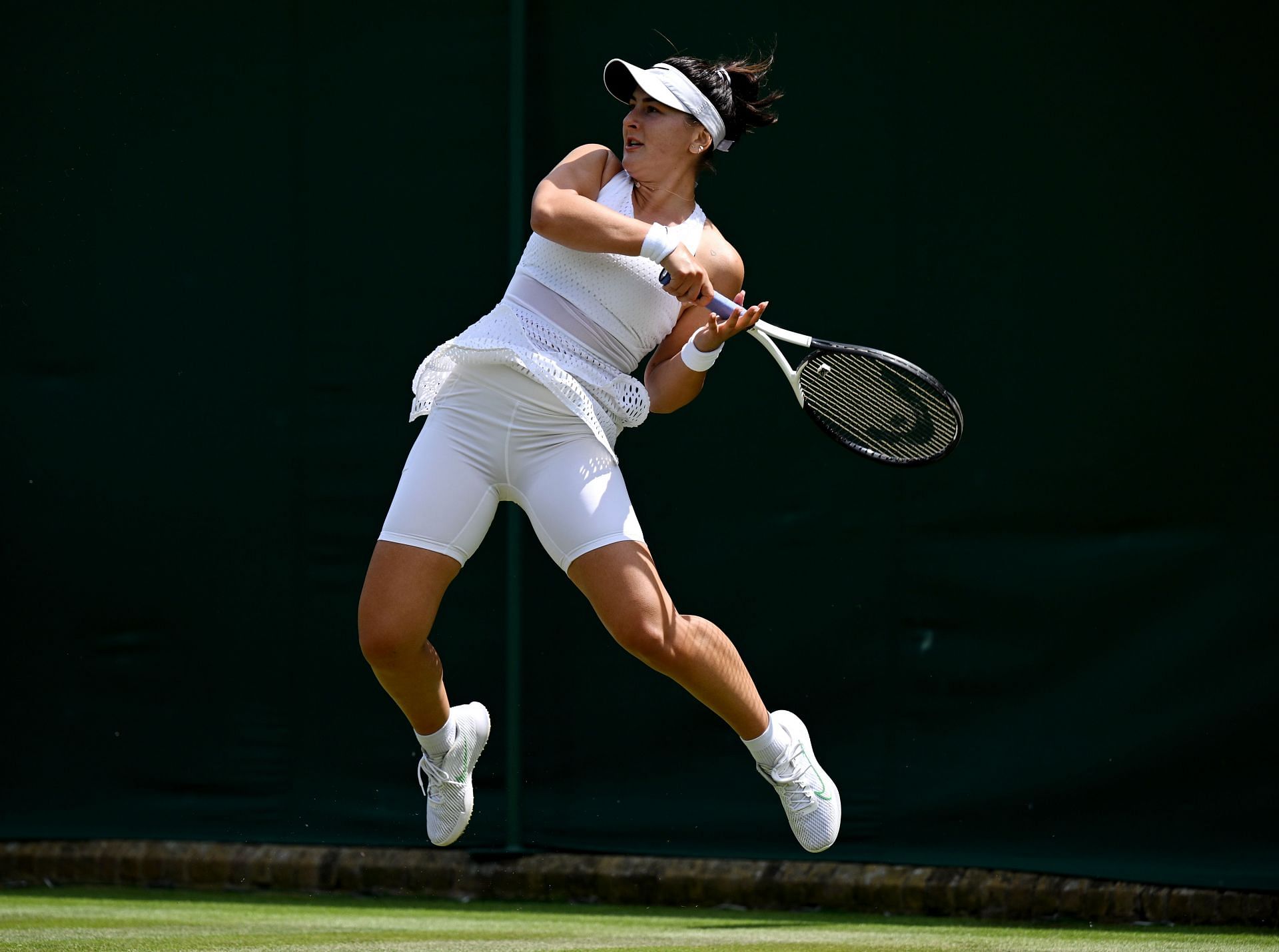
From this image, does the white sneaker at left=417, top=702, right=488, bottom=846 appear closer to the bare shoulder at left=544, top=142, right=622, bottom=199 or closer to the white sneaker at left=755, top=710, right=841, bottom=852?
the white sneaker at left=755, top=710, right=841, bottom=852

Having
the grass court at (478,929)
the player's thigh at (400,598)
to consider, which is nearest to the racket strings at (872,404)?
the player's thigh at (400,598)

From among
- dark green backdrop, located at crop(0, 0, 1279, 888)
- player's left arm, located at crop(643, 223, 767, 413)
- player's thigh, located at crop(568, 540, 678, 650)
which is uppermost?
player's left arm, located at crop(643, 223, 767, 413)

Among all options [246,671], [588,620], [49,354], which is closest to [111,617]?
[246,671]

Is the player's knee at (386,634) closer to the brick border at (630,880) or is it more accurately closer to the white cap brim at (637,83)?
the white cap brim at (637,83)

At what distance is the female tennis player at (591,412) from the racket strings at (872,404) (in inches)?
9.2

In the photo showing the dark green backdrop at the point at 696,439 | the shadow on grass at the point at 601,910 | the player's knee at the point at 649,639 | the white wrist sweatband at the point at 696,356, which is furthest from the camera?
the dark green backdrop at the point at 696,439

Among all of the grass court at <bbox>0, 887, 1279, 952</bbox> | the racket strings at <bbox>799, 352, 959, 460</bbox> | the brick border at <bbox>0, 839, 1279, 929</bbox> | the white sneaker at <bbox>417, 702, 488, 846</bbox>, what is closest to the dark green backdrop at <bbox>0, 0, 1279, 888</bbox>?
the brick border at <bbox>0, 839, 1279, 929</bbox>

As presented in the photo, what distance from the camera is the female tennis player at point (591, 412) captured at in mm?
3045

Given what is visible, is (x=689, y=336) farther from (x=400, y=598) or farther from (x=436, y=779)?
(x=436, y=779)

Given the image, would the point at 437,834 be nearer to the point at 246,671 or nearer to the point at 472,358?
the point at 472,358

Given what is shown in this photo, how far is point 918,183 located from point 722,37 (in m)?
0.67

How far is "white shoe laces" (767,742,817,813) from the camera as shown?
3295 millimetres

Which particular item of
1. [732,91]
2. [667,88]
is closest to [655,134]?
[667,88]

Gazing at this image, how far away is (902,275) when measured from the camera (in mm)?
4523
